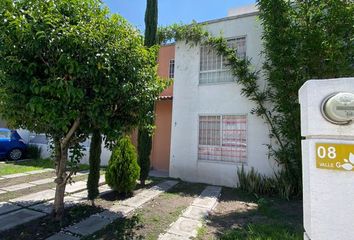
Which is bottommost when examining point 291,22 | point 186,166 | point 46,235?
point 46,235

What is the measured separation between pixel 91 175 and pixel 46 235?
2.32 meters

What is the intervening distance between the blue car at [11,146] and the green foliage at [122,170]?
10493 millimetres

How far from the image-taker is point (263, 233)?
5168 mm

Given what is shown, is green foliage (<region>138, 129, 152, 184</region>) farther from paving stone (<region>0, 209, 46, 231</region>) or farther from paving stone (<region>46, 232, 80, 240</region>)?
paving stone (<region>46, 232, 80, 240</region>)

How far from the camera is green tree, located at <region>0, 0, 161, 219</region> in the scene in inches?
172

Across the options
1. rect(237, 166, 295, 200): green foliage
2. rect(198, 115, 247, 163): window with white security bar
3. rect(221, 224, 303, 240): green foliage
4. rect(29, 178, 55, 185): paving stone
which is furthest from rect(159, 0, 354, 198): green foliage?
rect(29, 178, 55, 185): paving stone

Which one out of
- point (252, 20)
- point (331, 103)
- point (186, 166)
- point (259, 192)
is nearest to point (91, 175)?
point (186, 166)

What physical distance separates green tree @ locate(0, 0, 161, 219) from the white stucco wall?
18.3ft

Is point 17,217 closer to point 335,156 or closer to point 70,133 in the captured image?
point 70,133

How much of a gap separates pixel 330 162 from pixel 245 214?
5.19m

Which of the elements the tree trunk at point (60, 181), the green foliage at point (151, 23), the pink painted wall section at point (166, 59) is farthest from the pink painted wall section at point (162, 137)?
the tree trunk at point (60, 181)

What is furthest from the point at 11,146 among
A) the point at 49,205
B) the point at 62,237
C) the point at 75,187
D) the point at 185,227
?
the point at 185,227

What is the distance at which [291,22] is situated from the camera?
8.05 metres

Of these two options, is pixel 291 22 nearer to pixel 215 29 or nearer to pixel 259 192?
pixel 215 29
